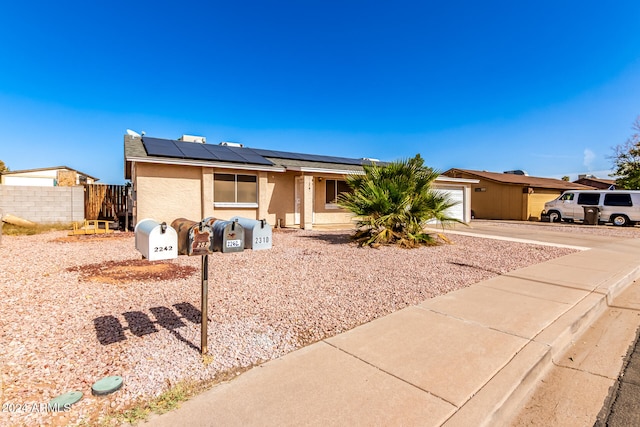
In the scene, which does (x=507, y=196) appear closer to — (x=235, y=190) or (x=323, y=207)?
(x=323, y=207)

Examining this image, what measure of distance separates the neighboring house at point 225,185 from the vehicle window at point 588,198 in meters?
14.1

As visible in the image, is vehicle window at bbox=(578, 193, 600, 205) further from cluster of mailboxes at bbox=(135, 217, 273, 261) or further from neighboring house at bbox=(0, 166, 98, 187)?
neighboring house at bbox=(0, 166, 98, 187)

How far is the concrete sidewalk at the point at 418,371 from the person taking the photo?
2285mm

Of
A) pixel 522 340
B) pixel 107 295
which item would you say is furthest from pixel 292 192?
pixel 522 340

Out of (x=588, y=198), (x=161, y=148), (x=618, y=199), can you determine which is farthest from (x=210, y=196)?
(x=618, y=199)

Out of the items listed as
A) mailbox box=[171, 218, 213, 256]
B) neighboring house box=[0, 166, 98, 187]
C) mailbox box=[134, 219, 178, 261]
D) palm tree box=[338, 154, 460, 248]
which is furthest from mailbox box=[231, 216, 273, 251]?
neighboring house box=[0, 166, 98, 187]

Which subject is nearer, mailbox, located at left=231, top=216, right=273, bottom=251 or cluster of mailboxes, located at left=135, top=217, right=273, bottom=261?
cluster of mailboxes, located at left=135, top=217, right=273, bottom=261

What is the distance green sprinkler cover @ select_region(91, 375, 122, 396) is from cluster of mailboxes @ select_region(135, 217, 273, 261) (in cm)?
97

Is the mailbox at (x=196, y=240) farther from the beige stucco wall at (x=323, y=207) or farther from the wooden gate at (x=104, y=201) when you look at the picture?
the wooden gate at (x=104, y=201)

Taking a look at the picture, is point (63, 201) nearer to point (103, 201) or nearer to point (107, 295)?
point (103, 201)

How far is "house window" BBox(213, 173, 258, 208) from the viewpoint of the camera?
44.4 feet

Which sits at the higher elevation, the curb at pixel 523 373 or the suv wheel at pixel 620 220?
the suv wheel at pixel 620 220

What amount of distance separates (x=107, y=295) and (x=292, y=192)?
443 inches

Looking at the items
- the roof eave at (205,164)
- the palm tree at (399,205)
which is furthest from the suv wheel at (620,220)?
the roof eave at (205,164)
